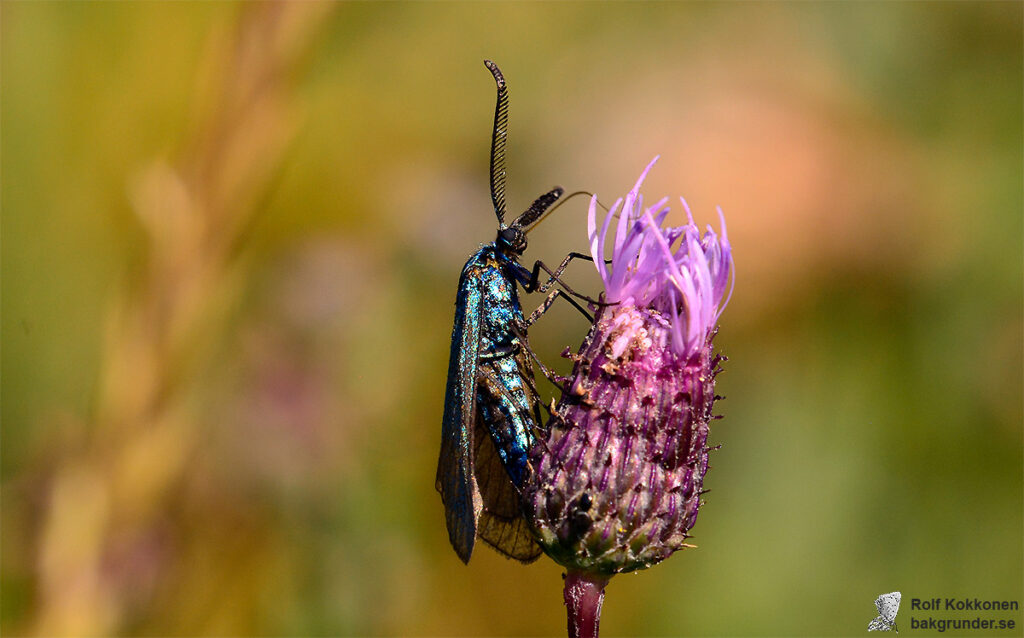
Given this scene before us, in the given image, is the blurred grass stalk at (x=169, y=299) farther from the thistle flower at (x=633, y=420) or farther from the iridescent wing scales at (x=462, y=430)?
the thistle flower at (x=633, y=420)

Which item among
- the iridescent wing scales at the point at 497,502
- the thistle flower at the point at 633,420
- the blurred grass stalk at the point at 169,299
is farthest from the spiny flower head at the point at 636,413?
the blurred grass stalk at the point at 169,299

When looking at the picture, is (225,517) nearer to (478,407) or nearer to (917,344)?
(478,407)

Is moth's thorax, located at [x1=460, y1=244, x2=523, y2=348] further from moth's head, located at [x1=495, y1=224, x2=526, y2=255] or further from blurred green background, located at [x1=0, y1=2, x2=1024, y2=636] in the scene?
blurred green background, located at [x1=0, y1=2, x2=1024, y2=636]

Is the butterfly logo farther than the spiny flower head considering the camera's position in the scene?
Yes

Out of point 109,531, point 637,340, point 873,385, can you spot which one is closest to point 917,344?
point 873,385

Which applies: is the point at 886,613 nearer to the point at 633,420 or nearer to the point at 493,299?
the point at 633,420

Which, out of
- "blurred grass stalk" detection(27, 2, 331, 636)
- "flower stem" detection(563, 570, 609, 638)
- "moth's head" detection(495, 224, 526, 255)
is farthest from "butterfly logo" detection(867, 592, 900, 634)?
"blurred grass stalk" detection(27, 2, 331, 636)
